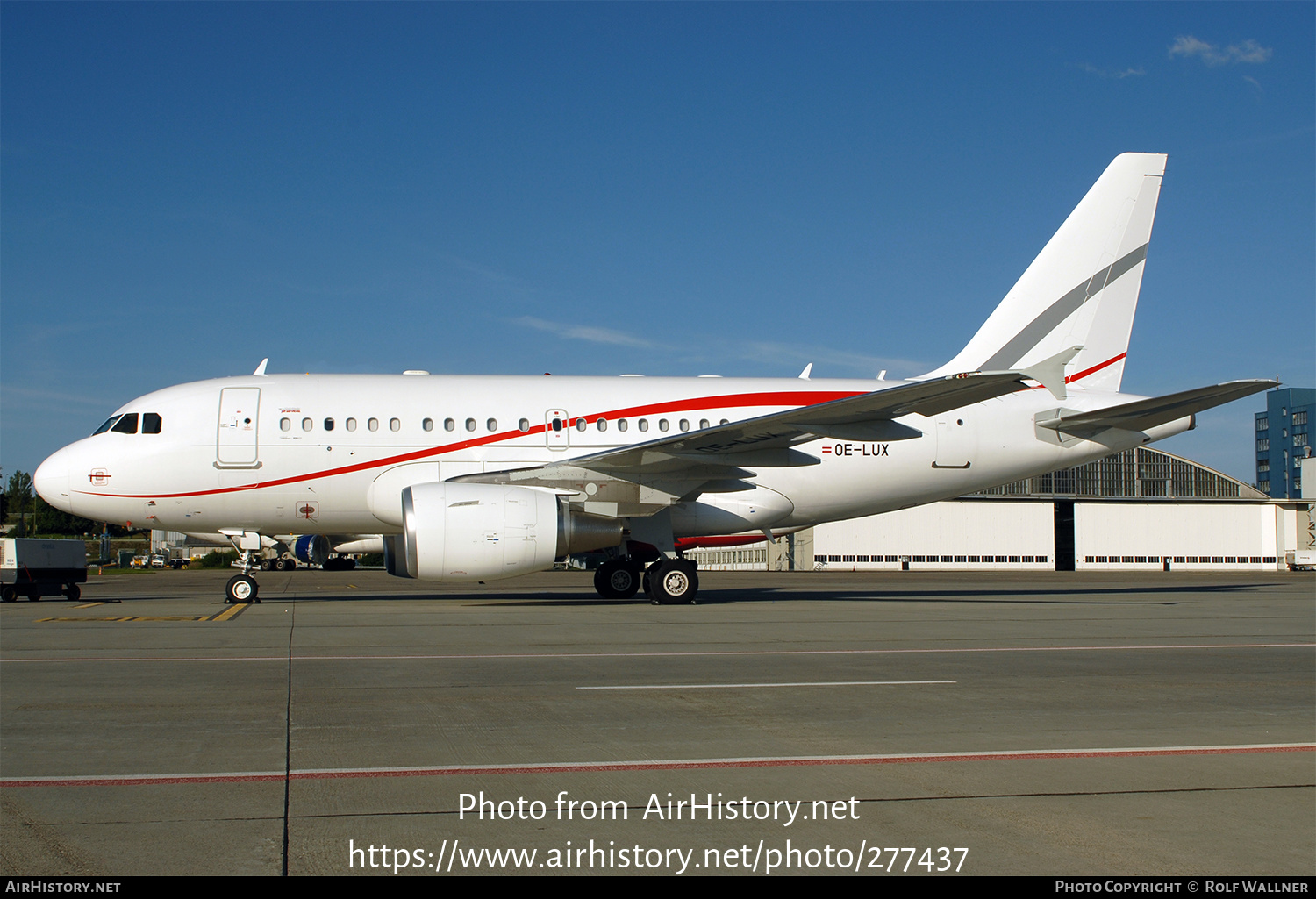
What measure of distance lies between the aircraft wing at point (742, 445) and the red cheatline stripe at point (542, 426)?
0.70 metres

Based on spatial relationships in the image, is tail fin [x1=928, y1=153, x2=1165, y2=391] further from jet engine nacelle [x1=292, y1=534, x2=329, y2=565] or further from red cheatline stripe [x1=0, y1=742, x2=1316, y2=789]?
jet engine nacelle [x1=292, y1=534, x2=329, y2=565]

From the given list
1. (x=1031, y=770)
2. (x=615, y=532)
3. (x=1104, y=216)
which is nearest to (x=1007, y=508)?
(x=1104, y=216)

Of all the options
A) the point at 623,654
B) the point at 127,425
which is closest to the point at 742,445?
the point at 623,654

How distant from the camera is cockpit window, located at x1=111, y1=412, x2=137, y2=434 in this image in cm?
1744

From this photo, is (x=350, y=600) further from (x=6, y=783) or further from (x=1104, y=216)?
(x=1104, y=216)

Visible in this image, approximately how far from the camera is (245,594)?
1738 cm

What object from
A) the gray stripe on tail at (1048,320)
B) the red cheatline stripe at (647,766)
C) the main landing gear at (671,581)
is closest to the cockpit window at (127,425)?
the main landing gear at (671,581)

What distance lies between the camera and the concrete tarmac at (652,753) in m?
4.22

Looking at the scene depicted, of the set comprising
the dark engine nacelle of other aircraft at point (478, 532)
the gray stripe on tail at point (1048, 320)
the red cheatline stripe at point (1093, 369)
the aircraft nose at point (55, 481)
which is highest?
the gray stripe on tail at point (1048, 320)

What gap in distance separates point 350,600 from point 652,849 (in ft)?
51.5

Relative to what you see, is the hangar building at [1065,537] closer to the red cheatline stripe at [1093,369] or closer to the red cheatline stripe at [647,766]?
the red cheatline stripe at [1093,369]

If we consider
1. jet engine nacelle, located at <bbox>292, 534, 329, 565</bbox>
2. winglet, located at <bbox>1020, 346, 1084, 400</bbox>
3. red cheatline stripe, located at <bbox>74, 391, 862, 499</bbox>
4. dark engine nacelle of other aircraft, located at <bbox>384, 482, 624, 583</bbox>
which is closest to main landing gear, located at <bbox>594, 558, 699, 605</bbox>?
dark engine nacelle of other aircraft, located at <bbox>384, 482, 624, 583</bbox>

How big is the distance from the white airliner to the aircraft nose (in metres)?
0.04
